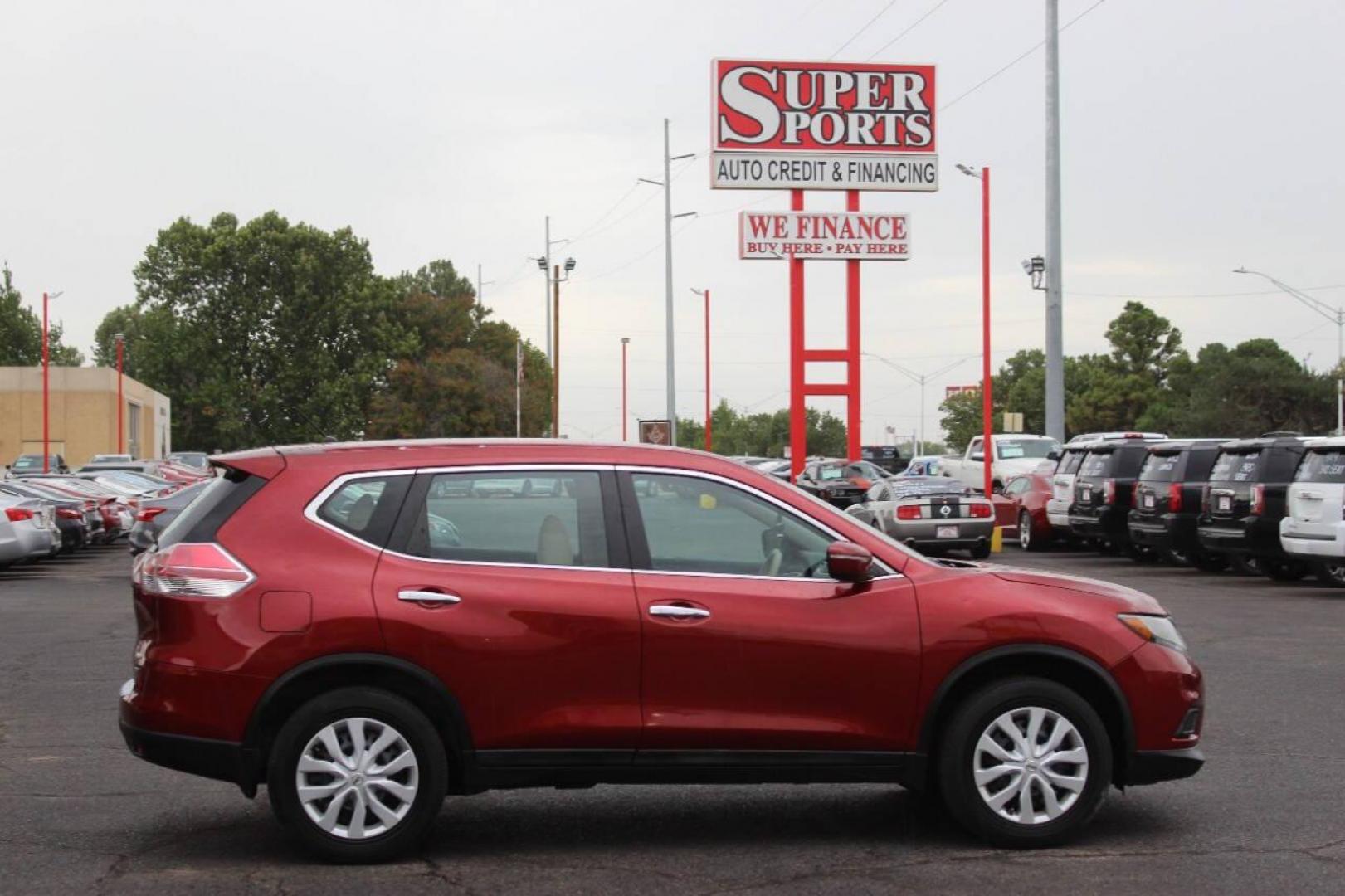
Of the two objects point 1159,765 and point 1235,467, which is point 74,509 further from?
point 1159,765

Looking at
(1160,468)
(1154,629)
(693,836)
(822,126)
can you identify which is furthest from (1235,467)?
(822,126)

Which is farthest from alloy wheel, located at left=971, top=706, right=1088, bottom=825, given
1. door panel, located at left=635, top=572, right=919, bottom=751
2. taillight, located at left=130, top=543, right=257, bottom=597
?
taillight, located at left=130, top=543, right=257, bottom=597

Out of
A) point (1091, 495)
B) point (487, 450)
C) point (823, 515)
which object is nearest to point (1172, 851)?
point (823, 515)

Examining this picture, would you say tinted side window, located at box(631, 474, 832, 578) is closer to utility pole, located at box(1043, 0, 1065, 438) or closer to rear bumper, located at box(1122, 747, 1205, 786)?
rear bumper, located at box(1122, 747, 1205, 786)

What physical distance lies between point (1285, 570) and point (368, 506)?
1723 centimetres

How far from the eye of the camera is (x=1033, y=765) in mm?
6578

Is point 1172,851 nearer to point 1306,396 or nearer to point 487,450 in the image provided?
point 487,450

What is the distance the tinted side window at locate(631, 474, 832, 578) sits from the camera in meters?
6.59

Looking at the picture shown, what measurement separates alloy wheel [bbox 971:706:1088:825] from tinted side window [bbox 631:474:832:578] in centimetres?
101

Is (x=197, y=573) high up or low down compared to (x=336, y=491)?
down

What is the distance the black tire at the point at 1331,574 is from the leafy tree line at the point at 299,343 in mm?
65529

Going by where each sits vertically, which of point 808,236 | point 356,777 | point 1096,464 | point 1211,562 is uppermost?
point 808,236

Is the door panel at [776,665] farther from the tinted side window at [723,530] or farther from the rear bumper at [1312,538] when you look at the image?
the rear bumper at [1312,538]

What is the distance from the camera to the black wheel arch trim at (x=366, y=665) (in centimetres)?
630
